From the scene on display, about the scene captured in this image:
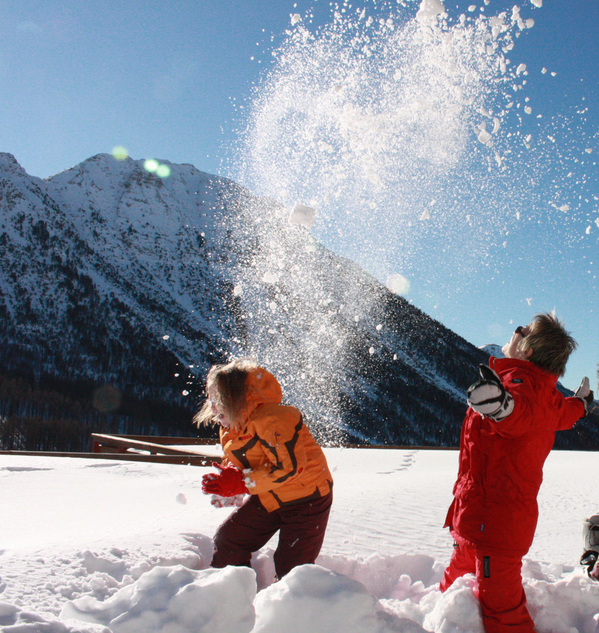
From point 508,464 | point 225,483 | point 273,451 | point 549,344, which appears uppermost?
point 549,344

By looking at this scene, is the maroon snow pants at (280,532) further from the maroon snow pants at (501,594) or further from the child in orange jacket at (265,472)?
the maroon snow pants at (501,594)

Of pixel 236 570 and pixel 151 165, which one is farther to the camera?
pixel 151 165

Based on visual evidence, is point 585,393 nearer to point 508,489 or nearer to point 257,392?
point 508,489

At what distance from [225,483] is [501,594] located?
3.64 ft

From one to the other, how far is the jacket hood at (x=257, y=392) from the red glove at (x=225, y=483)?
0.80 ft

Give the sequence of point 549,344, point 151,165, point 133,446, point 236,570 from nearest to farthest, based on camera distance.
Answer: point 236,570 → point 549,344 → point 133,446 → point 151,165

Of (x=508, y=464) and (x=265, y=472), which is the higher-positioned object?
(x=508, y=464)

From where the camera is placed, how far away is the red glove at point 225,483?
192 centimetres

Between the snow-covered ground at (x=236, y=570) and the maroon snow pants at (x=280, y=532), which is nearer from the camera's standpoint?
the snow-covered ground at (x=236, y=570)

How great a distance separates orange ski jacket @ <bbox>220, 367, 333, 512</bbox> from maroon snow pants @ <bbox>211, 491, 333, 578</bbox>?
58 millimetres

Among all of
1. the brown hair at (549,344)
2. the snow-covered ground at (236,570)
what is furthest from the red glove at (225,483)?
the brown hair at (549,344)

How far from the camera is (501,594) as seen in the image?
5.16ft

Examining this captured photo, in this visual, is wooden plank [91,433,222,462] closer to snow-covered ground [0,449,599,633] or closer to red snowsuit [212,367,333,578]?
snow-covered ground [0,449,599,633]

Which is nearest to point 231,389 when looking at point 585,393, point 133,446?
point 585,393
